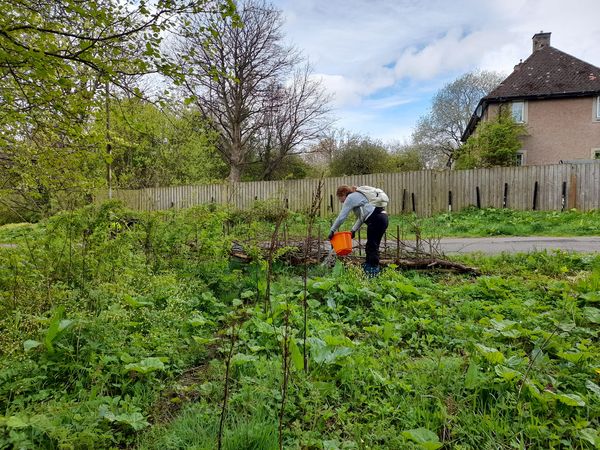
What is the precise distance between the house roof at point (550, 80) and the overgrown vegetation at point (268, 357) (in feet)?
73.3

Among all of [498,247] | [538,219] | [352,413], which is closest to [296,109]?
[538,219]

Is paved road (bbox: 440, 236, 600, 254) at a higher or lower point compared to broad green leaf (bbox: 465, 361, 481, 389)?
lower

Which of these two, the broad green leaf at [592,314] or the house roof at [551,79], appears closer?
the broad green leaf at [592,314]

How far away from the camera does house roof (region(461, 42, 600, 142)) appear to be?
72.4 ft

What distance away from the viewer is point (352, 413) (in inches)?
91.4

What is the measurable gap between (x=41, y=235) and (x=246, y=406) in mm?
3900

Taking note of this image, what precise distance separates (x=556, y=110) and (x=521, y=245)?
19051 mm

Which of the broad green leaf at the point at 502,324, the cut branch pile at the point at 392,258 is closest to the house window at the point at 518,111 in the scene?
the cut branch pile at the point at 392,258

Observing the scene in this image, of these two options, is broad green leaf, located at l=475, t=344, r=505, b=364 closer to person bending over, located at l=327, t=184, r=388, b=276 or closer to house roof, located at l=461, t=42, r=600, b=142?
person bending over, located at l=327, t=184, r=388, b=276

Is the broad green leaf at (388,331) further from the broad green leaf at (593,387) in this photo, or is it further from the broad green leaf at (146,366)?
the broad green leaf at (146,366)

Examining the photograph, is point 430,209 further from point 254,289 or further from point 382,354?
point 382,354

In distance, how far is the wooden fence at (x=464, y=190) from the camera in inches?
556

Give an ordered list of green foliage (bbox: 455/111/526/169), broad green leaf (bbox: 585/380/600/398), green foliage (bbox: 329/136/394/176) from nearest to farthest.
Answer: broad green leaf (bbox: 585/380/600/398), green foliage (bbox: 455/111/526/169), green foliage (bbox: 329/136/394/176)

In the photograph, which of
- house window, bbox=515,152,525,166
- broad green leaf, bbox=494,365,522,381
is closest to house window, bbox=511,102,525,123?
house window, bbox=515,152,525,166
